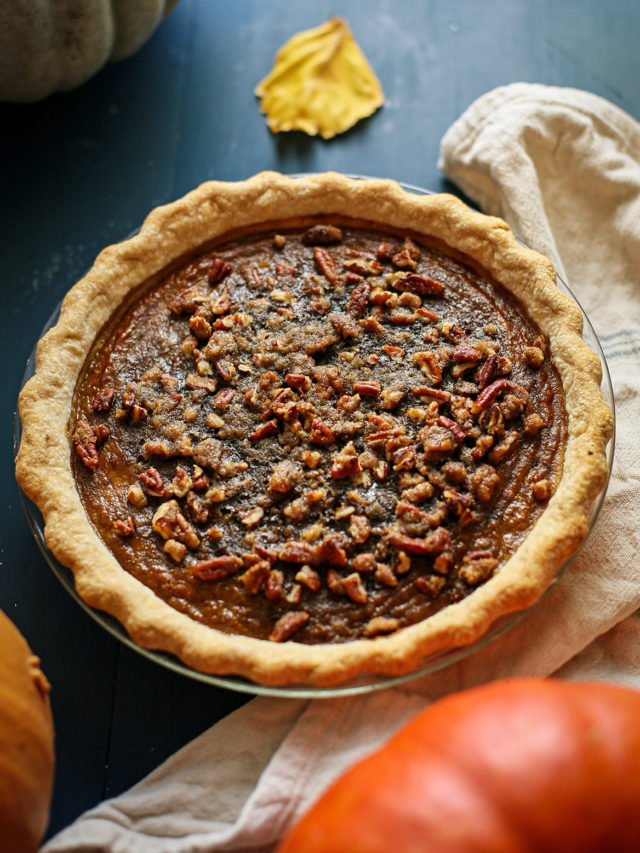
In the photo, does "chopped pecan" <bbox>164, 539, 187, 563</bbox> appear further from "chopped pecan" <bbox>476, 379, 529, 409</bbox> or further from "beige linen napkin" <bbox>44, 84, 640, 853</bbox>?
"chopped pecan" <bbox>476, 379, 529, 409</bbox>

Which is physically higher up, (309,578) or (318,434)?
(318,434)

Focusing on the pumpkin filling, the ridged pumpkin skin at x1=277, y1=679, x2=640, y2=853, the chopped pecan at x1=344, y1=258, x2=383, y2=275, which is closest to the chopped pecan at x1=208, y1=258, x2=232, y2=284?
the pumpkin filling

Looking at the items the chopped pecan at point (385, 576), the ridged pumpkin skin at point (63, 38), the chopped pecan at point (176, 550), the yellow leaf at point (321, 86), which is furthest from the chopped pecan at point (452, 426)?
the ridged pumpkin skin at point (63, 38)

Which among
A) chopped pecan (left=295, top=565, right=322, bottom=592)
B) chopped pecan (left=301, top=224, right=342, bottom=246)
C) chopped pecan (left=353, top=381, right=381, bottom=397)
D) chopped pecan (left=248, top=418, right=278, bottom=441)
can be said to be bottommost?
chopped pecan (left=295, top=565, right=322, bottom=592)

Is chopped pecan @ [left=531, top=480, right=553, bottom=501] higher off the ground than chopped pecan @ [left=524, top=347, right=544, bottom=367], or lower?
lower

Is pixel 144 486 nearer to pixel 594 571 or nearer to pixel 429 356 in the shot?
pixel 429 356

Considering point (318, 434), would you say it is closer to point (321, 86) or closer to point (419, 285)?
point (419, 285)

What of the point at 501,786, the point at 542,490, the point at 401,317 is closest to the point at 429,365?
the point at 401,317
